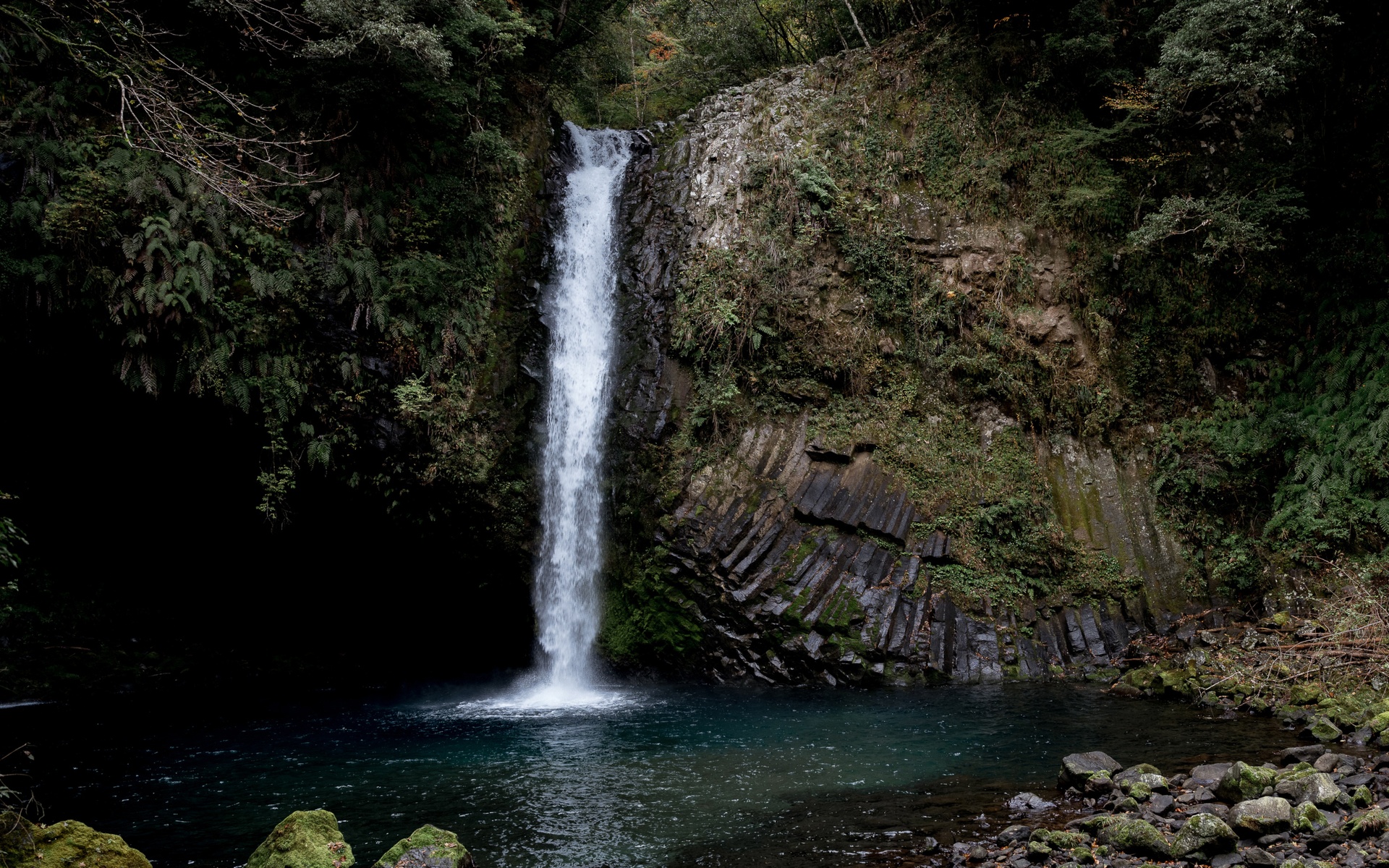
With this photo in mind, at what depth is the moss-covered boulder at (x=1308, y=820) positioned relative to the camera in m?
4.86

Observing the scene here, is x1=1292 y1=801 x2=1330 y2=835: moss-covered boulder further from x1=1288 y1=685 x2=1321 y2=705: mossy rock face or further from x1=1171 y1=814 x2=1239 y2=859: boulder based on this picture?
x1=1288 y1=685 x2=1321 y2=705: mossy rock face

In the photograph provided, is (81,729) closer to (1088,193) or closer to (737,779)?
(737,779)

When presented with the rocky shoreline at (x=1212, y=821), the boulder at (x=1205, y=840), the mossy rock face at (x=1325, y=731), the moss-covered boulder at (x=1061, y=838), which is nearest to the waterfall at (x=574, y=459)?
the rocky shoreline at (x=1212, y=821)

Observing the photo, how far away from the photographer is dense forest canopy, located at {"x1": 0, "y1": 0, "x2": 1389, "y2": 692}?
1067 cm

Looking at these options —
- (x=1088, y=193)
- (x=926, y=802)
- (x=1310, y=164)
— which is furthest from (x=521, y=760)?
(x=1310, y=164)

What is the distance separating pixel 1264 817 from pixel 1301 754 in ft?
7.28

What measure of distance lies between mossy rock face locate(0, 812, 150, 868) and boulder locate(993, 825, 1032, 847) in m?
5.74

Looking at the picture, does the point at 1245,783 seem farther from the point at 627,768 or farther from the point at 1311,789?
the point at 627,768

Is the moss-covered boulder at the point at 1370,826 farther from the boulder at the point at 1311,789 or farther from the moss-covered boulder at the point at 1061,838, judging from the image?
the moss-covered boulder at the point at 1061,838

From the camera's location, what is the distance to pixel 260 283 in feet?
38.1

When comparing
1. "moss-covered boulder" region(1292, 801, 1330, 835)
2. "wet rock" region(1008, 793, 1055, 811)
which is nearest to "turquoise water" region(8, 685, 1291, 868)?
"wet rock" region(1008, 793, 1055, 811)

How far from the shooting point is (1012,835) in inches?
217

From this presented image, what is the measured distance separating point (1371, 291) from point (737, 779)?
1266 centimetres

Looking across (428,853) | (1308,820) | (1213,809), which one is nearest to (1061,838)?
(1213,809)
